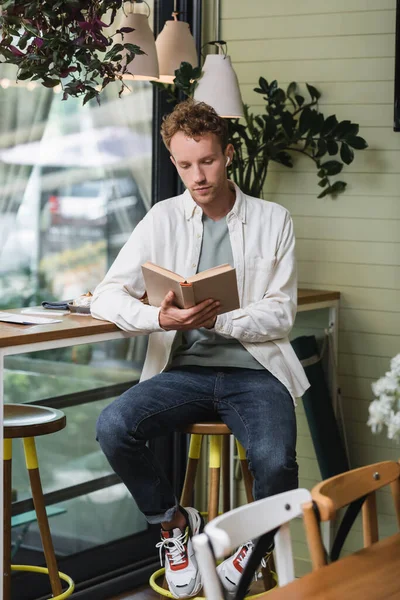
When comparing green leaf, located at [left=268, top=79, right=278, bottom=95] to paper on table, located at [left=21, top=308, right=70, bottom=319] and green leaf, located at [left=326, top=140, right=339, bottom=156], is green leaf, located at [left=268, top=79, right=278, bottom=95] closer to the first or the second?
green leaf, located at [left=326, top=140, right=339, bottom=156]

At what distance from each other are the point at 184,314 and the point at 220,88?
113 centimetres

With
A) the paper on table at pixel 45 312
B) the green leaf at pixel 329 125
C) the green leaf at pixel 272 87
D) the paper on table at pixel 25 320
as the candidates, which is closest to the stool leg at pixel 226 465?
the paper on table at pixel 45 312

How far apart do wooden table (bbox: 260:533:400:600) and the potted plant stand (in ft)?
7.39

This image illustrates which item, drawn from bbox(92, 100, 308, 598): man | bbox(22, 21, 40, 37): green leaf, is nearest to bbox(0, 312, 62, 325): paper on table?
bbox(92, 100, 308, 598): man

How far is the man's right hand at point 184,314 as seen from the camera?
102 inches

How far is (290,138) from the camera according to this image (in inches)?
140

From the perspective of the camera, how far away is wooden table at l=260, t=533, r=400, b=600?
1344 millimetres

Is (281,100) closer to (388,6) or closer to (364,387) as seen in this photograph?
(388,6)

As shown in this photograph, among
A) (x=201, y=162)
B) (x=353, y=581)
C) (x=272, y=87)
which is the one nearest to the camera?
(x=353, y=581)

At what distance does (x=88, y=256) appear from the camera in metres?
3.46

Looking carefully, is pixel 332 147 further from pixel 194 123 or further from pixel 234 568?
pixel 234 568

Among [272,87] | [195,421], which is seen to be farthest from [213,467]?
[272,87]

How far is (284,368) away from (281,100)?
49.8 inches

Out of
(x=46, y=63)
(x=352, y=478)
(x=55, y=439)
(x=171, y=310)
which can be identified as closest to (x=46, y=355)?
(x=55, y=439)
